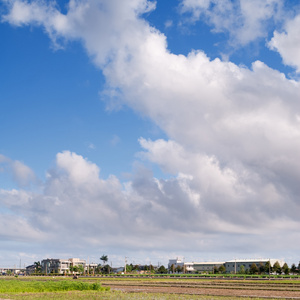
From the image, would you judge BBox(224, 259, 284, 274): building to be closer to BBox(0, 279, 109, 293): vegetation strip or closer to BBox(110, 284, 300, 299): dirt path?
BBox(110, 284, 300, 299): dirt path

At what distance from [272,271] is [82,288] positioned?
397 feet

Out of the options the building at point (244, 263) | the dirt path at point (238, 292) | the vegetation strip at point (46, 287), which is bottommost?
the building at point (244, 263)

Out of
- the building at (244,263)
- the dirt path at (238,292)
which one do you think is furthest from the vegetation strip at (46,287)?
the building at (244,263)

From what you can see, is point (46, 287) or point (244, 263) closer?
point (46, 287)

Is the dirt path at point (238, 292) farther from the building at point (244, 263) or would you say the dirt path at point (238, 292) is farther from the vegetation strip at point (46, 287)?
the building at point (244, 263)

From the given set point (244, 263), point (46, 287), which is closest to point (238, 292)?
point (46, 287)

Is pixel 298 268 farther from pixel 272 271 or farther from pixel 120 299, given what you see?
pixel 120 299

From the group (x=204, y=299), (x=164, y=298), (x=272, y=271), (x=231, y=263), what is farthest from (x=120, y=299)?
(x=231, y=263)

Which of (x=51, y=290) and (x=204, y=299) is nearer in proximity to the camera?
(x=204, y=299)

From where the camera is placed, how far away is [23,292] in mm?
45719

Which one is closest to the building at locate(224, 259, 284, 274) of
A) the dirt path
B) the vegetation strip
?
the dirt path

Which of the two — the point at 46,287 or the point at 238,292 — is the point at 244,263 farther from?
the point at 46,287

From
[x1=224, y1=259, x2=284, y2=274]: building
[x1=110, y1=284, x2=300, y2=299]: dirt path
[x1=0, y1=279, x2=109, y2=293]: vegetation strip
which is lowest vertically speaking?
[x1=224, y1=259, x2=284, y2=274]: building

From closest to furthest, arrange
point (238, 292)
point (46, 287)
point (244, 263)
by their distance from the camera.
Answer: point (238, 292) → point (46, 287) → point (244, 263)
